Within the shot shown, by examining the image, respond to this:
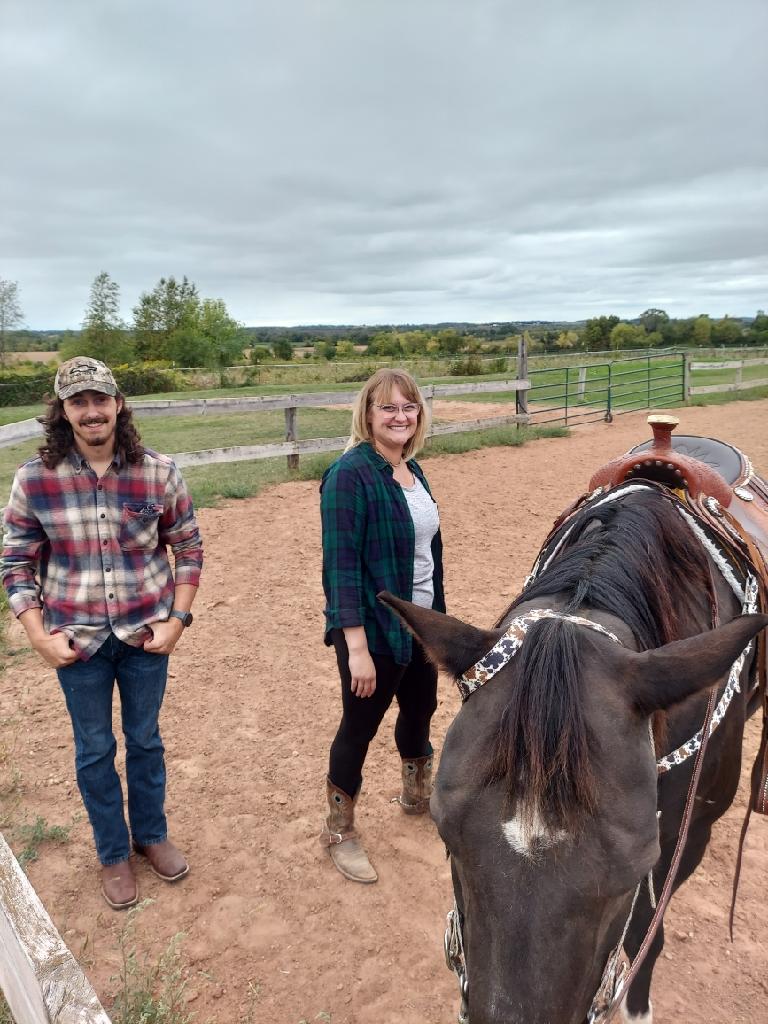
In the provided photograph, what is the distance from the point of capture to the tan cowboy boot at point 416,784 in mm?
3027

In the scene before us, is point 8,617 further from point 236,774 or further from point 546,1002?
point 546,1002

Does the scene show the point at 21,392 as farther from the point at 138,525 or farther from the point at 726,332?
the point at 726,332

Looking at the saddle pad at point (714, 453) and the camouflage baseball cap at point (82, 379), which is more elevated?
the camouflage baseball cap at point (82, 379)

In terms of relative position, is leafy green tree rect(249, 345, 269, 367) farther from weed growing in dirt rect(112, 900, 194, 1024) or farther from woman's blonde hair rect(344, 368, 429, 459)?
weed growing in dirt rect(112, 900, 194, 1024)

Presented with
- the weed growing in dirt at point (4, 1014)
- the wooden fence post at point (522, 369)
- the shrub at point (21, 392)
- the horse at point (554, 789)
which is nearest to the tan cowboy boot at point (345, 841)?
the weed growing in dirt at point (4, 1014)

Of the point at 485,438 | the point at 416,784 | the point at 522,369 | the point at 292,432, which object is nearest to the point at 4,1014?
the point at 416,784

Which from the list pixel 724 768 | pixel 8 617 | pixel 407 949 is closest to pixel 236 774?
pixel 407 949

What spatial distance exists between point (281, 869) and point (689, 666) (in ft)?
7.37

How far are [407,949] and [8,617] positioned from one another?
401 centimetres

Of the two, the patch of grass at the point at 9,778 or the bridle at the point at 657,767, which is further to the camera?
the patch of grass at the point at 9,778

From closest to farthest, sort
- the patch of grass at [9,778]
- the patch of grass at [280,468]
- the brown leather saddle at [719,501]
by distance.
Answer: the brown leather saddle at [719,501], the patch of grass at [9,778], the patch of grass at [280,468]

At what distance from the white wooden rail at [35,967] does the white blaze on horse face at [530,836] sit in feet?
3.05

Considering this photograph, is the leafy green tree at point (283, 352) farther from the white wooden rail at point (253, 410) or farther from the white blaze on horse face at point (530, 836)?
the white blaze on horse face at point (530, 836)

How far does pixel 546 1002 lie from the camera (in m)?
1.12
